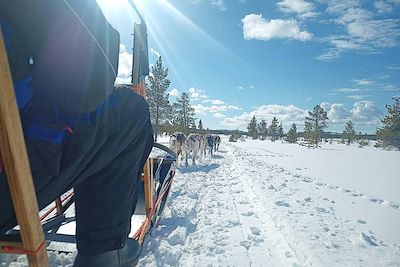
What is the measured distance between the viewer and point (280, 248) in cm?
294

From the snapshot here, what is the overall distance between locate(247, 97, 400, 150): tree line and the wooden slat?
5060cm

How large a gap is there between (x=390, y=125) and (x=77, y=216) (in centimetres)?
5054

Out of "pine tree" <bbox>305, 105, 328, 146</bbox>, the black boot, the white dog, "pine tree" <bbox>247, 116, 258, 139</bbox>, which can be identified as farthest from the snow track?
"pine tree" <bbox>247, 116, 258, 139</bbox>

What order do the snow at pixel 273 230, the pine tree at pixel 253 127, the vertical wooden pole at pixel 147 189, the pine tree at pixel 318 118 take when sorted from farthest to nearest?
the pine tree at pixel 253 127 < the pine tree at pixel 318 118 < the vertical wooden pole at pixel 147 189 < the snow at pixel 273 230

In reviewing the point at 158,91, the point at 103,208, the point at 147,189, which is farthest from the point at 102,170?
the point at 158,91

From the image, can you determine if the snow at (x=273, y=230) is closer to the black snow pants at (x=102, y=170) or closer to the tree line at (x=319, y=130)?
the black snow pants at (x=102, y=170)

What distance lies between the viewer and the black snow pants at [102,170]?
3.30ft

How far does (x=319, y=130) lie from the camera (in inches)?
2427

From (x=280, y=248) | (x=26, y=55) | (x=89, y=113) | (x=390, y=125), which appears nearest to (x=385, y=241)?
(x=280, y=248)

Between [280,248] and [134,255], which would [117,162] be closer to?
[134,255]

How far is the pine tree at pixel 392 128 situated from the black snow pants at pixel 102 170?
5011 centimetres

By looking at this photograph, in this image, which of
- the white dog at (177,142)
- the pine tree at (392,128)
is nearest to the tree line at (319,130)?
the pine tree at (392,128)

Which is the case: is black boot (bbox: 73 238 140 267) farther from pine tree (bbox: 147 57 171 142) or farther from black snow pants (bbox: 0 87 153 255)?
pine tree (bbox: 147 57 171 142)

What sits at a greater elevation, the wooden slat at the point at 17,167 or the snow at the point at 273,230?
the wooden slat at the point at 17,167
